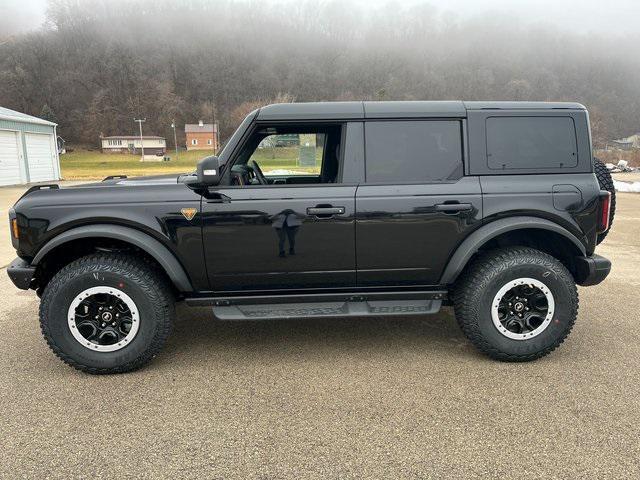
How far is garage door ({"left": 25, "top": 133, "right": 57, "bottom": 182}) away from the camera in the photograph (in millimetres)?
23406

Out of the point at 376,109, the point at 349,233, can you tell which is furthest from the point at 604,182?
the point at 349,233

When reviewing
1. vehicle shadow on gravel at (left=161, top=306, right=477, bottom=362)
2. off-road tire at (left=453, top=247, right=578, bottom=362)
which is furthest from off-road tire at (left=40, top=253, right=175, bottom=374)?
off-road tire at (left=453, top=247, right=578, bottom=362)

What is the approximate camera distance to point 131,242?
3234mm

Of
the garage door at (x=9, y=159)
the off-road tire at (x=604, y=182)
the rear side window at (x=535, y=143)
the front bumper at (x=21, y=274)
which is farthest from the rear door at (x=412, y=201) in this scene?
the garage door at (x=9, y=159)

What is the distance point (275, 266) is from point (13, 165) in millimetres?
23240

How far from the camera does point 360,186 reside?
→ 3369 mm

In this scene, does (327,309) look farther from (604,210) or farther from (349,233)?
(604,210)

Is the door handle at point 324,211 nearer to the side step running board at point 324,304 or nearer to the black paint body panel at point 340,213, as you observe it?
the black paint body panel at point 340,213

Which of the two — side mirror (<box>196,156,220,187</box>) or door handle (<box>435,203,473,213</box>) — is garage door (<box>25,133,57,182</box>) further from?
door handle (<box>435,203,473,213</box>)

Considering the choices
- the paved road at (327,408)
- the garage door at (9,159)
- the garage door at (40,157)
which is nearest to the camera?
the paved road at (327,408)

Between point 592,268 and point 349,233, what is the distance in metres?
1.79

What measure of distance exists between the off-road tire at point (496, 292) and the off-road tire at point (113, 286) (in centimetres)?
217

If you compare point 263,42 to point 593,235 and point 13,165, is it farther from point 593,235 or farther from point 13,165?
point 593,235

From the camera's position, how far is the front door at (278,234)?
3.30 m
